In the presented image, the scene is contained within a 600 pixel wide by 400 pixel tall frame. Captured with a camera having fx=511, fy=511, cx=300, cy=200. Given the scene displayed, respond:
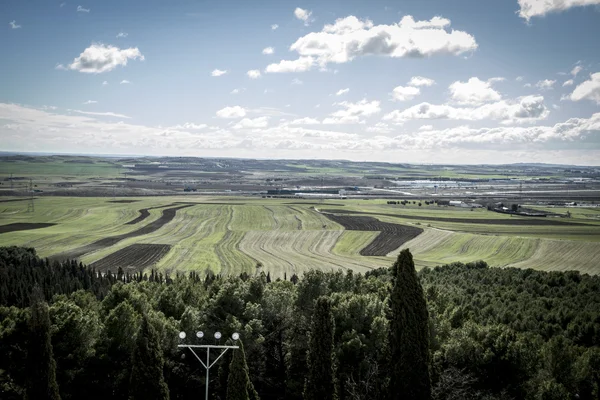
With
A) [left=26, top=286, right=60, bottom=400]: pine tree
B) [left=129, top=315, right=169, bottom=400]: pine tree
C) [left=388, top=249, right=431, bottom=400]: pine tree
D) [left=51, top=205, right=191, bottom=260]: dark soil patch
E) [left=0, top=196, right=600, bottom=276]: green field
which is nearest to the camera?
[left=388, top=249, right=431, bottom=400]: pine tree

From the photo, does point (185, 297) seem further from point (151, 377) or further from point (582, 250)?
point (582, 250)

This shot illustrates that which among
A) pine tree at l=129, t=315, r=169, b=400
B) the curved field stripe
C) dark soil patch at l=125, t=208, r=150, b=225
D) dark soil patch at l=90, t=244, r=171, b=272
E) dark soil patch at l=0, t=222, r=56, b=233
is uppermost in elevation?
pine tree at l=129, t=315, r=169, b=400

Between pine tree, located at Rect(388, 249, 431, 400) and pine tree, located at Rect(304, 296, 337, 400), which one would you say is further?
pine tree, located at Rect(304, 296, 337, 400)

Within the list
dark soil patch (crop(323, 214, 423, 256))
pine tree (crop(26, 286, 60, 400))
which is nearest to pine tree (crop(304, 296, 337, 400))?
pine tree (crop(26, 286, 60, 400))

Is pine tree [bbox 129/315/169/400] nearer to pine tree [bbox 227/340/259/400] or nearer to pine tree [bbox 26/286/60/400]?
pine tree [bbox 227/340/259/400]

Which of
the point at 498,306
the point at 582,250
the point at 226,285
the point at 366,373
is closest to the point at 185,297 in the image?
the point at 226,285

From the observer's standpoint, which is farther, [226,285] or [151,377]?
[226,285]
